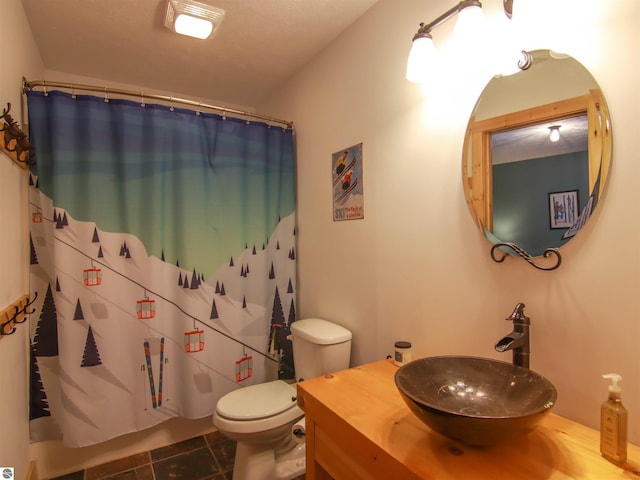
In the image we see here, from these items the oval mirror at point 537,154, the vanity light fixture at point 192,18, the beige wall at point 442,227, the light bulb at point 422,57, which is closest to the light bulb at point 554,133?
the oval mirror at point 537,154

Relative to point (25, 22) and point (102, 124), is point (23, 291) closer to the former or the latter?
point (102, 124)

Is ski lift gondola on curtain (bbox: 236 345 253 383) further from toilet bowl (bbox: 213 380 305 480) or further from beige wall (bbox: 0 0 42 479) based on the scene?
beige wall (bbox: 0 0 42 479)

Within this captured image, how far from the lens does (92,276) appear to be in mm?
1884

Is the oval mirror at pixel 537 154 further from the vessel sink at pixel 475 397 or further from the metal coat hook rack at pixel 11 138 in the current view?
the metal coat hook rack at pixel 11 138

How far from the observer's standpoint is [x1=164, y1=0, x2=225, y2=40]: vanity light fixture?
1.59 meters

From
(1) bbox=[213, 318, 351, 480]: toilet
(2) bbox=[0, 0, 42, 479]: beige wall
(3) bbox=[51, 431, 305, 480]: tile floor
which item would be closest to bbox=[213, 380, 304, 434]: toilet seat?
(1) bbox=[213, 318, 351, 480]: toilet

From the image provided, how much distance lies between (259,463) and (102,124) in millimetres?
1951

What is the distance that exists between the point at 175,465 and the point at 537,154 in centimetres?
235

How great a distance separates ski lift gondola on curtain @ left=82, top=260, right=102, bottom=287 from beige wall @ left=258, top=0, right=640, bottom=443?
3.88ft

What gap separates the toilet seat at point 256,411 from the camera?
64.1 inches

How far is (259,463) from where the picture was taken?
1693 millimetres

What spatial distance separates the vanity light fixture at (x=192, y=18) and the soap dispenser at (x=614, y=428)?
6.61 feet

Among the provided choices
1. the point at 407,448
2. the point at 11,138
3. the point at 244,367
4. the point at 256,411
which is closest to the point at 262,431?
the point at 256,411

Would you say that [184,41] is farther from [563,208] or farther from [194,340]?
[563,208]
